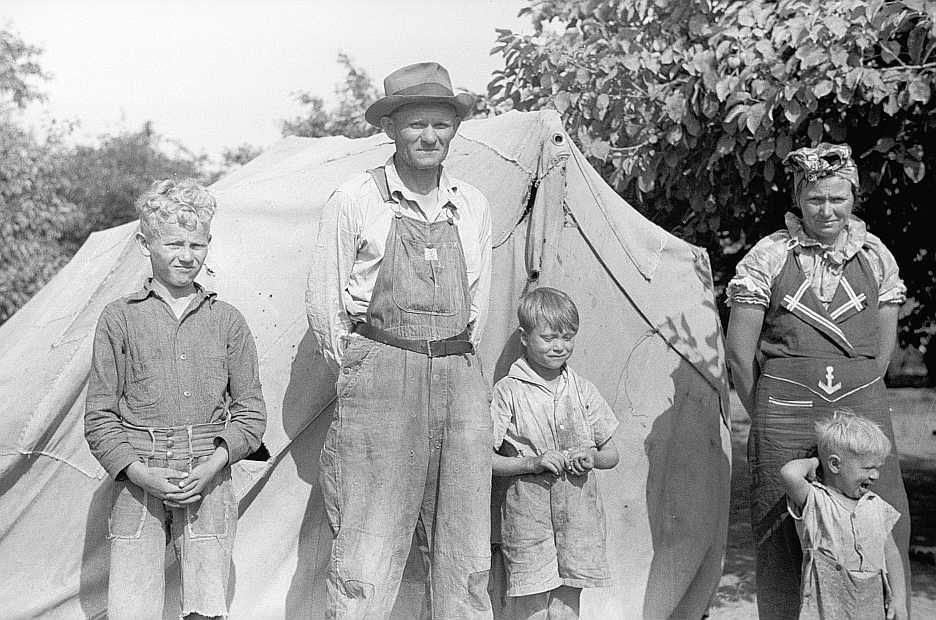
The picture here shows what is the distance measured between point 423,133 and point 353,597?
1374mm

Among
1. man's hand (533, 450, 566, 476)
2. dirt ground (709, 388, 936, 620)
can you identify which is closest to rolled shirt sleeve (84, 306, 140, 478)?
man's hand (533, 450, 566, 476)

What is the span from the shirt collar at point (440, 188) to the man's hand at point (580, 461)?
34.9 inches

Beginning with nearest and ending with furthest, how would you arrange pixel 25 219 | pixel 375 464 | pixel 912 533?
pixel 375 464 → pixel 912 533 → pixel 25 219

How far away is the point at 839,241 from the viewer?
10.9ft

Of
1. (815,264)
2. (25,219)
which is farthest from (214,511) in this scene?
(25,219)

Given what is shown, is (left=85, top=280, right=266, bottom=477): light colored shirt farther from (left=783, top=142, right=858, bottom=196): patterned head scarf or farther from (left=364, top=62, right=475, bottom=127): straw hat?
(left=783, top=142, right=858, bottom=196): patterned head scarf

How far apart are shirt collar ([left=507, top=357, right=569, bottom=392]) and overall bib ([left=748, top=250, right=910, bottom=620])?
70cm

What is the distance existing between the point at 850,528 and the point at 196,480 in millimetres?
1954

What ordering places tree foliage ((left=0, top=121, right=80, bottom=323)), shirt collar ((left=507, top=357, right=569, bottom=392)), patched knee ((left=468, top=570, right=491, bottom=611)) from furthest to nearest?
tree foliage ((left=0, top=121, right=80, bottom=323)), shirt collar ((left=507, top=357, right=569, bottom=392)), patched knee ((left=468, top=570, right=491, bottom=611))

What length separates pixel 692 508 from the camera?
423 cm

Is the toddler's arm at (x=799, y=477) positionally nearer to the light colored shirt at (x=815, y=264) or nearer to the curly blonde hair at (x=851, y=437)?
the curly blonde hair at (x=851, y=437)

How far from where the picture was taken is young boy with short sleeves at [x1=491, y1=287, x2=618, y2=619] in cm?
328

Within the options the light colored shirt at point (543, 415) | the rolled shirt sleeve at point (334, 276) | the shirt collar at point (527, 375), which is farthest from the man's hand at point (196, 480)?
the shirt collar at point (527, 375)

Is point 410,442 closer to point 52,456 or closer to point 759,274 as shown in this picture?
point 759,274
